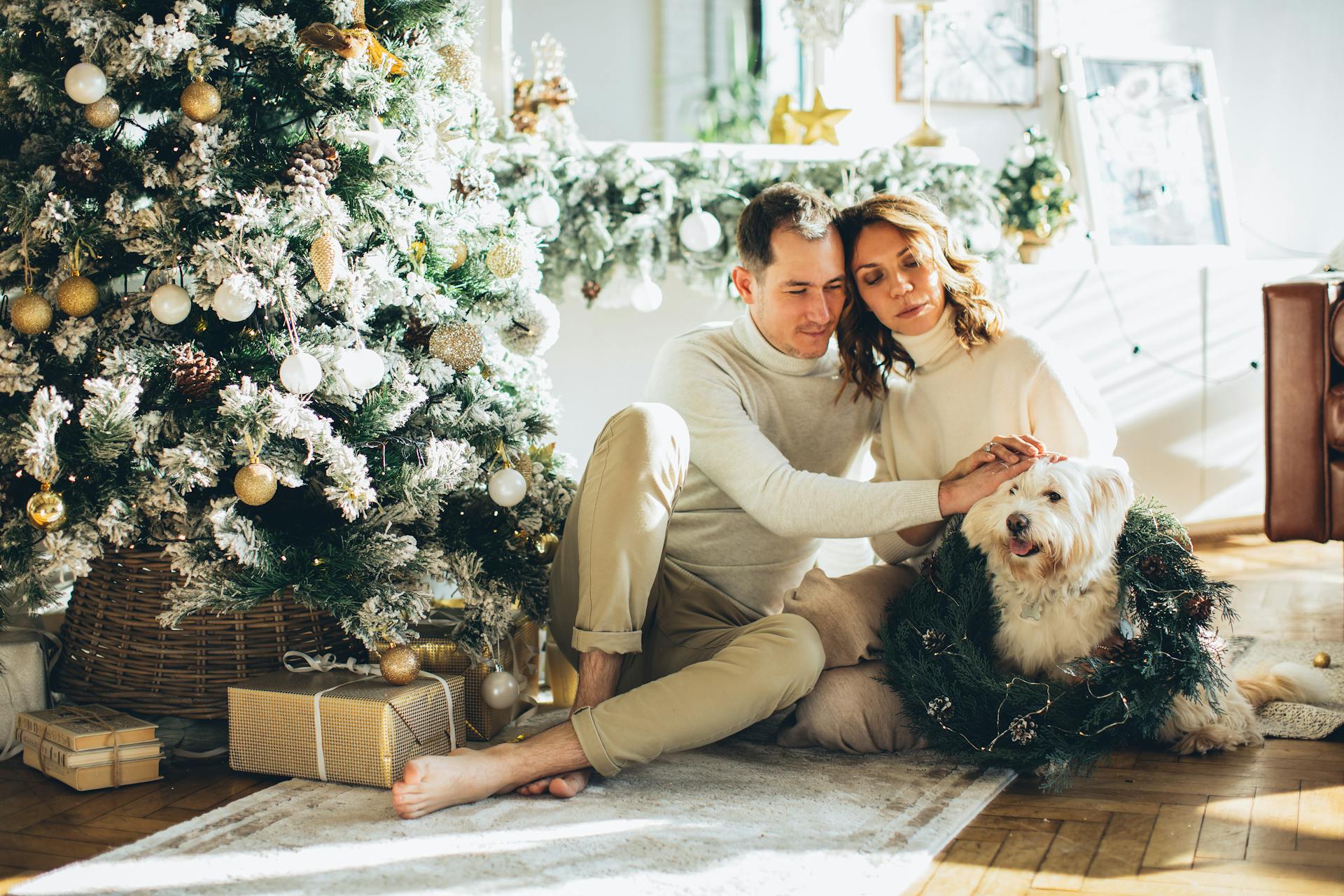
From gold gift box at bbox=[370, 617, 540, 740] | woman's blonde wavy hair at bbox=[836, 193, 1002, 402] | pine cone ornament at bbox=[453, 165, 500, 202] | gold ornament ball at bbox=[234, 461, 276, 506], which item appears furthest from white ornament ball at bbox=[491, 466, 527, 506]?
woman's blonde wavy hair at bbox=[836, 193, 1002, 402]

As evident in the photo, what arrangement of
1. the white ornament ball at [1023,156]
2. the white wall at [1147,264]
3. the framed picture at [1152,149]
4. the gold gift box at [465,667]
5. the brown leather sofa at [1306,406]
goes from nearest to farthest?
the gold gift box at [465,667], the brown leather sofa at [1306,406], the white wall at [1147,264], the white ornament ball at [1023,156], the framed picture at [1152,149]

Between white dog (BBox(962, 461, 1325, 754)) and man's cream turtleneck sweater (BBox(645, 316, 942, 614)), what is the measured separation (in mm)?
145

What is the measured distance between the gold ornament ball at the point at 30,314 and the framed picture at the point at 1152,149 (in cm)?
323

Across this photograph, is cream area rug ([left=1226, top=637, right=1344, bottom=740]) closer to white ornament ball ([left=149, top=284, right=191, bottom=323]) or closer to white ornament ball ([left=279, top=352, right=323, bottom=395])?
white ornament ball ([left=279, top=352, right=323, bottom=395])

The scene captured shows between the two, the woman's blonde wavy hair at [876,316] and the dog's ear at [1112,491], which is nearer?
the dog's ear at [1112,491]

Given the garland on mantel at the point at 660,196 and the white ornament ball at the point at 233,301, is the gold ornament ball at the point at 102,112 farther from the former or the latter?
the garland on mantel at the point at 660,196

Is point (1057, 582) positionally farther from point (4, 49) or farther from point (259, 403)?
point (4, 49)

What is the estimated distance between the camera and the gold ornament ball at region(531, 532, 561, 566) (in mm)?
2234

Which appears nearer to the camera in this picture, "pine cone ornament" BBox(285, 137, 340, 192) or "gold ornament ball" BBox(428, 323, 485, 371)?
"pine cone ornament" BBox(285, 137, 340, 192)

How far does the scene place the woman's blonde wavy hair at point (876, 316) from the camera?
2.12m

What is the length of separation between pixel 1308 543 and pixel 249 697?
3.50m

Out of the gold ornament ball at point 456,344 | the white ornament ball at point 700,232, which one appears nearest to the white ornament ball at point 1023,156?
the white ornament ball at point 700,232

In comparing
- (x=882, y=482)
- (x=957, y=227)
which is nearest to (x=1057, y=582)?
(x=882, y=482)

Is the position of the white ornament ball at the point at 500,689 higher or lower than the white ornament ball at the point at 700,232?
lower
